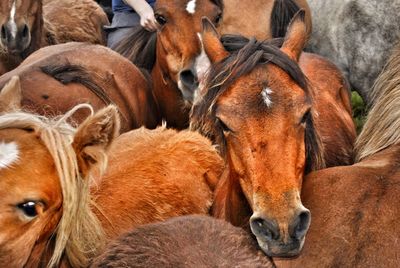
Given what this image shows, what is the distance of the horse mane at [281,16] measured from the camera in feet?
19.8

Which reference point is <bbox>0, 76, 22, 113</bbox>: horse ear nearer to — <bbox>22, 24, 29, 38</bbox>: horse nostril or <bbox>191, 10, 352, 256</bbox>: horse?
<bbox>191, 10, 352, 256</bbox>: horse

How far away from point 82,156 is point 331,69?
2769 millimetres

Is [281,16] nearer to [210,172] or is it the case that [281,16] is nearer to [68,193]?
[210,172]

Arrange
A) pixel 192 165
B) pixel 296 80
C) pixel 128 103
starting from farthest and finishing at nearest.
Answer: pixel 128 103, pixel 192 165, pixel 296 80

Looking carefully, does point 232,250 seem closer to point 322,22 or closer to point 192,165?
point 192,165

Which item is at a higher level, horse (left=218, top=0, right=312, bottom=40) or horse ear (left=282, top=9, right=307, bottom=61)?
horse ear (left=282, top=9, right=307, bottom=61)

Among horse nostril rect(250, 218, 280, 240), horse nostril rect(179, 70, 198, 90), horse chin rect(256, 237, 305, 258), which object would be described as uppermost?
horse nostril rect(250, 218, 280, 240)

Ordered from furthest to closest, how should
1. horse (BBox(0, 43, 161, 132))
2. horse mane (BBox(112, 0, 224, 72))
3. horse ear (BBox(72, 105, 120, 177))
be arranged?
horse mane (BBox(112, 0, 224, 72)) → horse (BBox(0, 43, 161, 132)) → horse ear (BBox(72, 105, 120, 177))

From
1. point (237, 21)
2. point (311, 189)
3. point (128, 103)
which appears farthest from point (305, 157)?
point (237, 21)

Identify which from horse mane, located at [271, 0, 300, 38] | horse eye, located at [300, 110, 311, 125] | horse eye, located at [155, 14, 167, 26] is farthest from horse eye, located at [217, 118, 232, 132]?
horse mane, located at [271, 0, 300, 38]

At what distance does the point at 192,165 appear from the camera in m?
4.01

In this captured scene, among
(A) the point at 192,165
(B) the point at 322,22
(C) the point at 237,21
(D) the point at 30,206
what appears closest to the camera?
(D) the point at 30,206

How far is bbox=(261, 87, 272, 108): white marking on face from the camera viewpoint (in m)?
3.17

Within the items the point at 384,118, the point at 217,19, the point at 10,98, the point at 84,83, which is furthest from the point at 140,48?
the point at 10,98
